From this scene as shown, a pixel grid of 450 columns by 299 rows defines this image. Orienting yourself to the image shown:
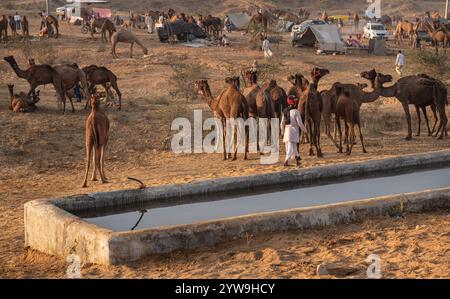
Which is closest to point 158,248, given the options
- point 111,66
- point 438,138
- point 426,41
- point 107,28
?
point 438,138

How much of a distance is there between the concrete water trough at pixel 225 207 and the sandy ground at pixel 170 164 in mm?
148

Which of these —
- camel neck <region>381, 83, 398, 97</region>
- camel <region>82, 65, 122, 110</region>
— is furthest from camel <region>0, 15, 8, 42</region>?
camel neck <region>381, 83, 398, 97</region>

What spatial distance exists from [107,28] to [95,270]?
90.0ft

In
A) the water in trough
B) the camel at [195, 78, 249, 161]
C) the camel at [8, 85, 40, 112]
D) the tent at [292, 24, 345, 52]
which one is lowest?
the water in trough

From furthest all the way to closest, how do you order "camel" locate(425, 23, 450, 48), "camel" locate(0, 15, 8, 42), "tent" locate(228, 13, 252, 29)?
"tent" locate(228, 13, 252, 29) → "camel" locate(425, 23, 450, 48) → "camel" locate(0, 15, 8, 42)

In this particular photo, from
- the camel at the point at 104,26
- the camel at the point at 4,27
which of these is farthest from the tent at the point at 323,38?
the camel at the point at 4,27

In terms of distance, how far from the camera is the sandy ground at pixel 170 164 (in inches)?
299

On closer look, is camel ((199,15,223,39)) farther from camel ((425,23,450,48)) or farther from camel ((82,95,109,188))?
camel ((82,95,109,188))

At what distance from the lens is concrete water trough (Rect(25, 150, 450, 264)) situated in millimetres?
7801

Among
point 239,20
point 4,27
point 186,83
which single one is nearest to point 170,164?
point 186,83

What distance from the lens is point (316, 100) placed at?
13.7 meters

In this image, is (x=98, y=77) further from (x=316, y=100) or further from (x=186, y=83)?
(x=316, y=100)

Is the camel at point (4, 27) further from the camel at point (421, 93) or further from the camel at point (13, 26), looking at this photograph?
the camel at point (421, 93)

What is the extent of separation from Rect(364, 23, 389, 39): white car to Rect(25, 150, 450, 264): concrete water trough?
1081 inches
